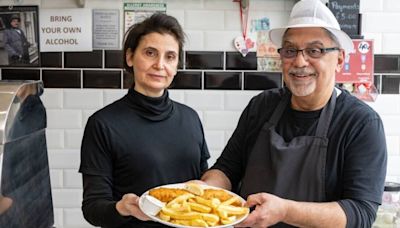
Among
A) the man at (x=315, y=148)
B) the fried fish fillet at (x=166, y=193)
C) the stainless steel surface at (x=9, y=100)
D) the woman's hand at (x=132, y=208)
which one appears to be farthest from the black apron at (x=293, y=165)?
the stainless steel surface at (x=9, y=100)

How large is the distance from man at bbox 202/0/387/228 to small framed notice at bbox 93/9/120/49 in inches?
35.2

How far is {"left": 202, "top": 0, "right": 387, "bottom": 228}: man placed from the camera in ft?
3.92

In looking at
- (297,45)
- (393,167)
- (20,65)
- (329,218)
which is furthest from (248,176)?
(20,65)

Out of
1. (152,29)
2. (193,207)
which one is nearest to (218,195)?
(193,207)

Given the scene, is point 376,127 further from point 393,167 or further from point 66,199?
point 66,199

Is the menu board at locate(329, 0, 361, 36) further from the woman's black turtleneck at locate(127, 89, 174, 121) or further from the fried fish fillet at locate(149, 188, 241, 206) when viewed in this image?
the fried fish fillet at locate(149, 188, 241, 206)

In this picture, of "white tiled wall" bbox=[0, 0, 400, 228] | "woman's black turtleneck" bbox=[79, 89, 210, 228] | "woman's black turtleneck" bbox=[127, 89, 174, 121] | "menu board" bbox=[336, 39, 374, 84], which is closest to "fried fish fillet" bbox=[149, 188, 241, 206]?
"woman's black turtleneck" bbox=[79, 89, 210, 228]

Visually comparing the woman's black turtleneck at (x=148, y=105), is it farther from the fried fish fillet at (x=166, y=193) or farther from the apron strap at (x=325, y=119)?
the apron strap at (x=325, y=119)

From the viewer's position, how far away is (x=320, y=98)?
135 centimetres

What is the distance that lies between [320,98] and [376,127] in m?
0.18

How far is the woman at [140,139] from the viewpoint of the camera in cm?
134

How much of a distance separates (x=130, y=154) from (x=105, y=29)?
849 mm

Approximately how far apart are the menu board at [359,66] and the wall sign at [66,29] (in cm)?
112

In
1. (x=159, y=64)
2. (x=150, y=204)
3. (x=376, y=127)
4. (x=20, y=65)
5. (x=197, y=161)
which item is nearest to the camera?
(x=150, y=204)
